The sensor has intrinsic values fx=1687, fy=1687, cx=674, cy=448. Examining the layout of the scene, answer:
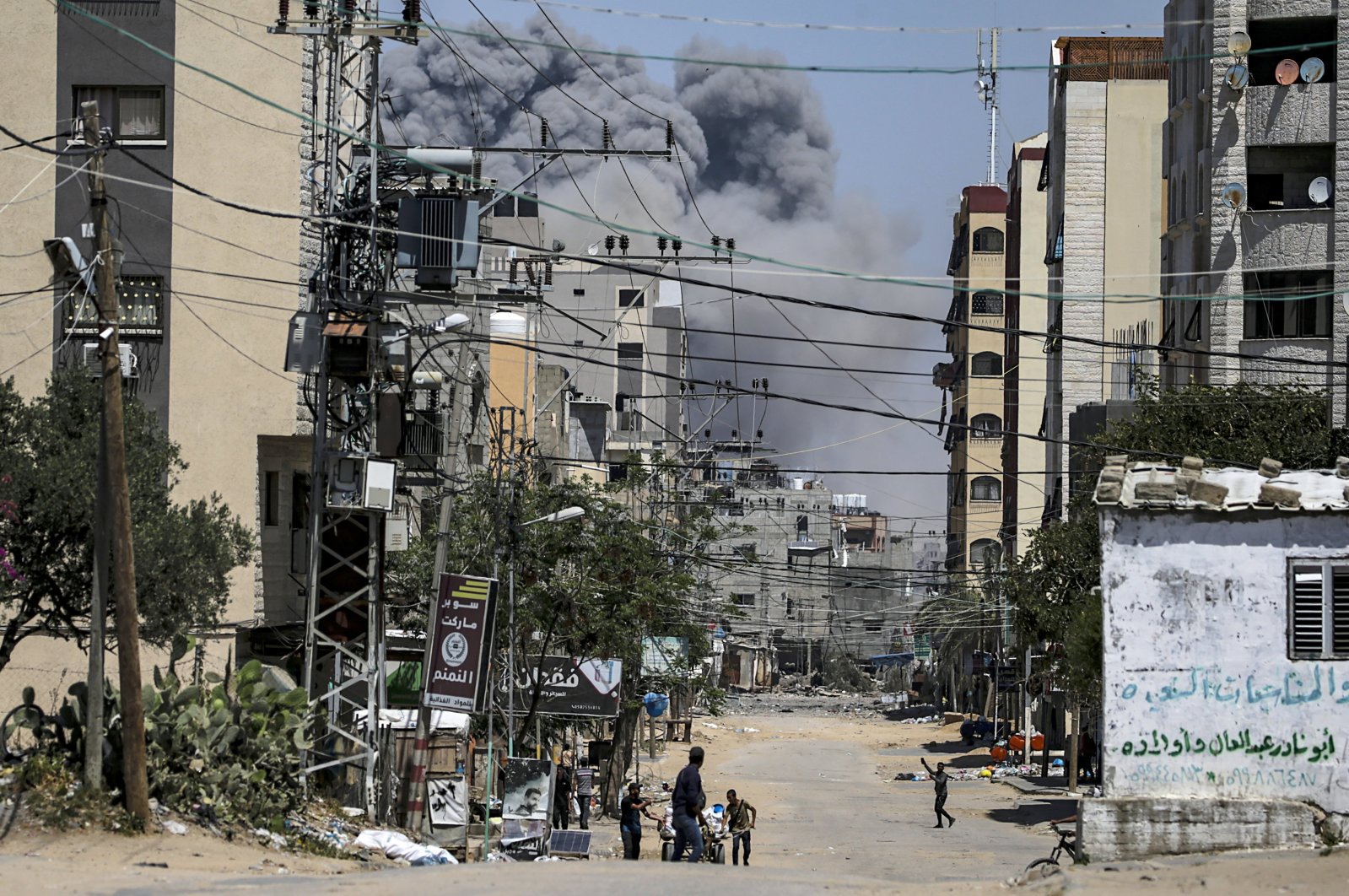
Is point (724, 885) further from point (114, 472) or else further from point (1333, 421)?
point (1333, 421)

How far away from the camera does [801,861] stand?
28266 mm

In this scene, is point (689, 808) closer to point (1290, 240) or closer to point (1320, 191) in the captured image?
point (1290, 240)

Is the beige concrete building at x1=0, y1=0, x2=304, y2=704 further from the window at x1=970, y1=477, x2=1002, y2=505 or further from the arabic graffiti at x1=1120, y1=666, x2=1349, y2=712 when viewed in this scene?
the window at x1=970, y1=477, x2=1002, y2=505

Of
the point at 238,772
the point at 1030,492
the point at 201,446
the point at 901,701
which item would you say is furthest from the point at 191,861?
the point at 901,701

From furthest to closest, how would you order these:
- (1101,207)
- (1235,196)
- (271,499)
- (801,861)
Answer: (1101,207) < (1235,196) < (271,499) < (801,861)

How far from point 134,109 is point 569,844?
1920cm

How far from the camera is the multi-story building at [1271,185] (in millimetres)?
41844

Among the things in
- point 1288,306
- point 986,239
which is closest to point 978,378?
point 986,239

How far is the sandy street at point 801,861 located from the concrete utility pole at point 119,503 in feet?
2.95

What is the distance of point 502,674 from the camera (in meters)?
37.0

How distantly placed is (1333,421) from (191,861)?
97.3ft

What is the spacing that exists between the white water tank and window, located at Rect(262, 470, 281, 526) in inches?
357

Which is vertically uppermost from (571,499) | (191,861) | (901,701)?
(571,499)

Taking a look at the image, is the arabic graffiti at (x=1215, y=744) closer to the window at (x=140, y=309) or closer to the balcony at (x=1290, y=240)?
the window at (x=140, y=309)
